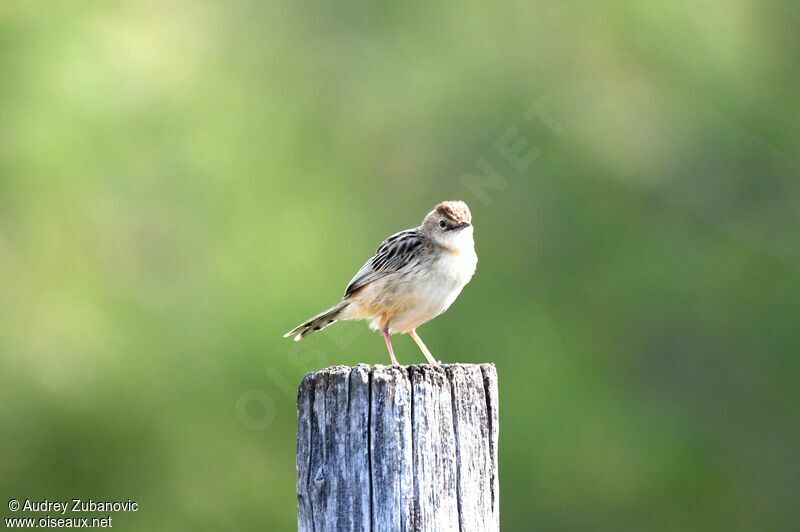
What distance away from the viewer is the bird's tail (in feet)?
25.8

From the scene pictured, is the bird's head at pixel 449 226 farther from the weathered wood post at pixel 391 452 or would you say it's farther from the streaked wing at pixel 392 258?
the weathered wood post at pixel 391 452

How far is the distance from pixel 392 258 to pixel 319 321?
79 centimetres

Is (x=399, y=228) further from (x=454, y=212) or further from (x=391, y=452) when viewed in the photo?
(x=391, y=452)

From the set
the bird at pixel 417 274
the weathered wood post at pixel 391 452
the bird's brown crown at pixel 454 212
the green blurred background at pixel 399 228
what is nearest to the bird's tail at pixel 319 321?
the bird at pixel 417 274

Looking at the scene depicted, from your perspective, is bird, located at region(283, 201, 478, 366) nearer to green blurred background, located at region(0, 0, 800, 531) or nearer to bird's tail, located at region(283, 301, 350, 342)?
bird's tail, located at region(283, 301, 350, 342)

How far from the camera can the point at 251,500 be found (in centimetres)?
1235

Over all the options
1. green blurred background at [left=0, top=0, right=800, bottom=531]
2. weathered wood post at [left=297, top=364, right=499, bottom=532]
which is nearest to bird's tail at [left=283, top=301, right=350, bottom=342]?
green blurred background at [left=0, top=0, right=800, bottom=531]

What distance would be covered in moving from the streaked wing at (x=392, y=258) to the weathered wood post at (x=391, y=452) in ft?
10.2

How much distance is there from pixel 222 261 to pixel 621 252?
5.43m

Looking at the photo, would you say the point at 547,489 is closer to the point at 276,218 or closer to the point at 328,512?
the point at 276,218

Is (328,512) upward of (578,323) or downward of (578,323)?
downward

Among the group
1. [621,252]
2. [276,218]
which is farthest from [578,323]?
[276,218]

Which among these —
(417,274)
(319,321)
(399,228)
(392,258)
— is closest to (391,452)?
(417,274)

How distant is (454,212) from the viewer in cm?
758
